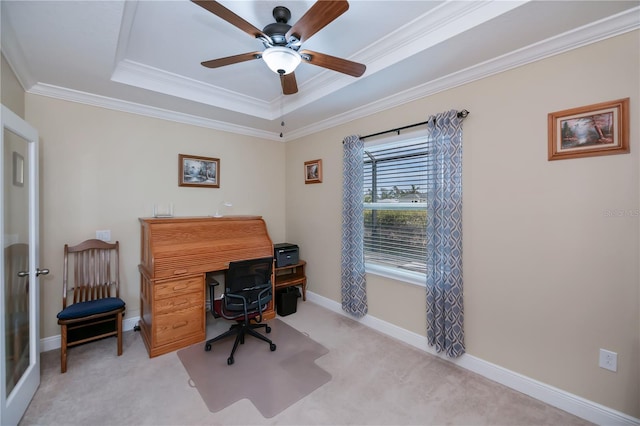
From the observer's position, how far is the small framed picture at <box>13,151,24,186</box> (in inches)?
69.7

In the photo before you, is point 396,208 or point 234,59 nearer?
point 234,59

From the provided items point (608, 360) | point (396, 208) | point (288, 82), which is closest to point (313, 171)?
point (396, 208)

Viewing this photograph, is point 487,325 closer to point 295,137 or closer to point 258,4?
point 258,4

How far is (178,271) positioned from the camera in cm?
258

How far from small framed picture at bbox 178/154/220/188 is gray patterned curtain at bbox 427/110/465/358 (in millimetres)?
2671

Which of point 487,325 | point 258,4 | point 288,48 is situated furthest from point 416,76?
point 487,325

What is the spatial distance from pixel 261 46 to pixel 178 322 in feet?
8.69

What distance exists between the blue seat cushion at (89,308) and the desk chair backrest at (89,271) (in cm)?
26

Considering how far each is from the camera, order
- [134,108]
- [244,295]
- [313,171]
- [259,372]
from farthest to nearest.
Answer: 1. [313,171]
2. [134,108]
3. [244,295]
4. [259,372]

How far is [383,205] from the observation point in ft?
9.82

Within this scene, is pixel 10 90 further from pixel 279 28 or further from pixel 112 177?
pixel 279 28

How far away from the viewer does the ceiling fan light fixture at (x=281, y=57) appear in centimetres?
171

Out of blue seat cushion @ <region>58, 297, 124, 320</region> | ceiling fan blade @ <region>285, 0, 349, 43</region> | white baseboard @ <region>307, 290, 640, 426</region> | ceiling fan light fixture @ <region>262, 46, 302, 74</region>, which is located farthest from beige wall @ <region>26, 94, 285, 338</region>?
white baseboard @ <region>307, 290, 640, 426</region>

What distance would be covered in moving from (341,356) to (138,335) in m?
2.18
